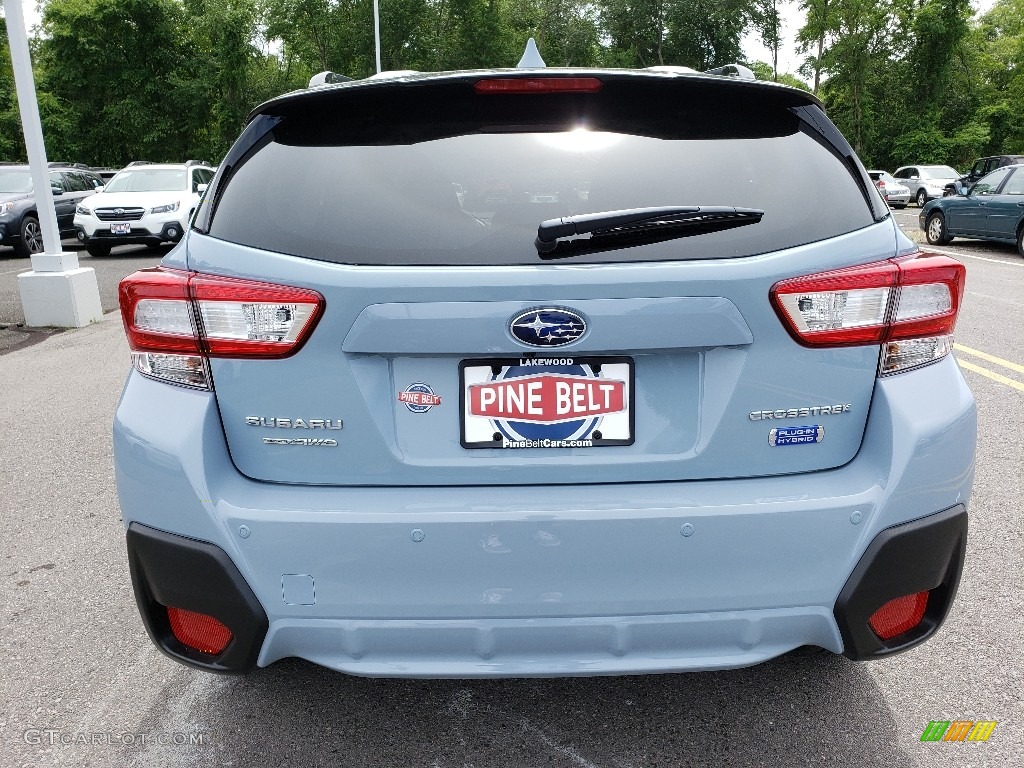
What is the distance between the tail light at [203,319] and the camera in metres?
1.86

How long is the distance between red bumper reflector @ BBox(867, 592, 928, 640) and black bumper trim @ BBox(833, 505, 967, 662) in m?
0.02

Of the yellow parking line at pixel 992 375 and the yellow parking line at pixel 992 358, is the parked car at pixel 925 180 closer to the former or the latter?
the yellow parking line at pixel 992 358

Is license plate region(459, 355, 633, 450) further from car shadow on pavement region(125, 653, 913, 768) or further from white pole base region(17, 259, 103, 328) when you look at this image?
white pole base region(17, 259, 103, 328)

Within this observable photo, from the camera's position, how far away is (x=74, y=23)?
136 feet

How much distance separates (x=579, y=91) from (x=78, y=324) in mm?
8592

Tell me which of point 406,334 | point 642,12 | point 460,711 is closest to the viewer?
point 406,334

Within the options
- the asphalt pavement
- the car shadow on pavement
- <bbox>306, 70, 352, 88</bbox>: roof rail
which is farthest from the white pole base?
<bbox>306, 70, 352, 88</bbox>: roof rail

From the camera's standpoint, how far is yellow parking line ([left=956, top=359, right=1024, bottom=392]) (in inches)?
240

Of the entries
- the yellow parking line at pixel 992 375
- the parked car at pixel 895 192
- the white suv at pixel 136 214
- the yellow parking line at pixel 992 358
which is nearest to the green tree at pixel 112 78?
the white suv at pixel 136 214

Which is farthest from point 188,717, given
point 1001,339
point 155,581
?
point 1001,339

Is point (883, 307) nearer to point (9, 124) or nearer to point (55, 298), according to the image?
point (55, 298)

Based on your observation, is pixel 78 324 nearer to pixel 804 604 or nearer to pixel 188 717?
pixel 188 717

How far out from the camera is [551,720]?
234cm

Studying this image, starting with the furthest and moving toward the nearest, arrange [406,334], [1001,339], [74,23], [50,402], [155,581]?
[74,23] → [1001,339] → [50,402] → [155,581] → [406,334]
